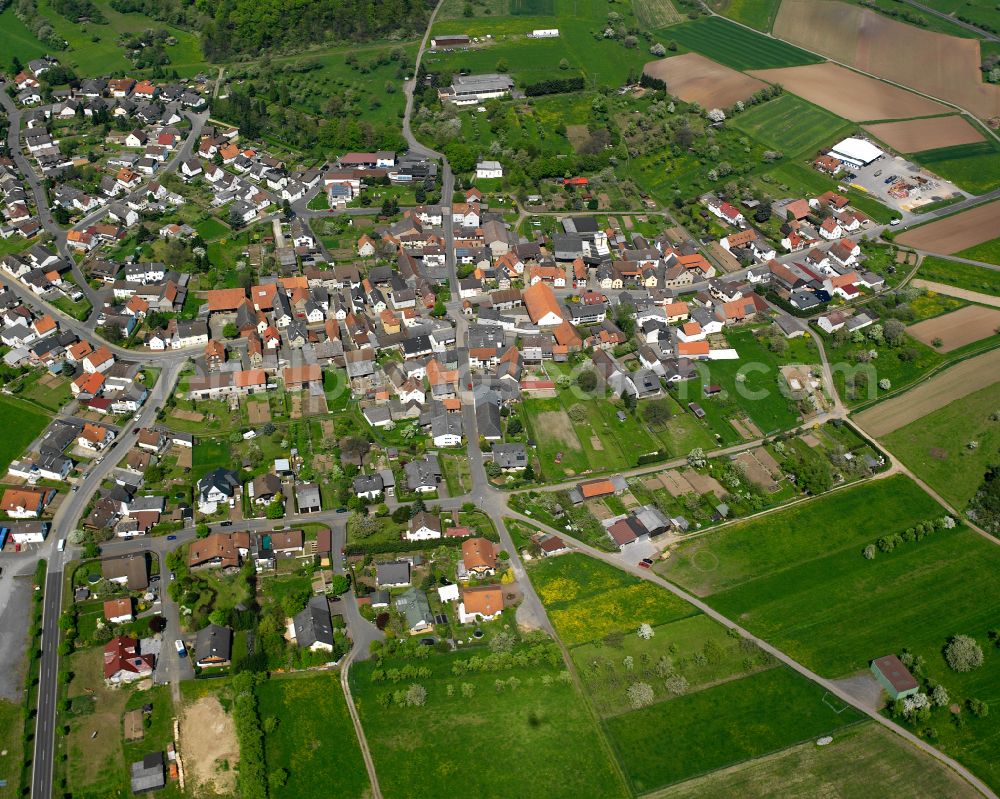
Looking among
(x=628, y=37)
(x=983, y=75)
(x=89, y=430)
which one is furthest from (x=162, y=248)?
(x=983, y=75)

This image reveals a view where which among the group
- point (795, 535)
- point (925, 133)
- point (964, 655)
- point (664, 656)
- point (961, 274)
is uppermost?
point (925, 133)

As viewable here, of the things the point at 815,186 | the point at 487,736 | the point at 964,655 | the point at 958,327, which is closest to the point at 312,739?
the point at 487,736

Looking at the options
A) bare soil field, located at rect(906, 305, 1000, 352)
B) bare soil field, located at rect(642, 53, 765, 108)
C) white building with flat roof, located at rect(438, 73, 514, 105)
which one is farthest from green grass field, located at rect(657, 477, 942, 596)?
white building with flat roof, located at rect(438, 73, 514, 105)

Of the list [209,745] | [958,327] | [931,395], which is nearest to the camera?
[209,745]

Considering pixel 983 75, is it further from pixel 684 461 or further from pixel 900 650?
pixel 900 650

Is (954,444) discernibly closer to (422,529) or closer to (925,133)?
(422,529)

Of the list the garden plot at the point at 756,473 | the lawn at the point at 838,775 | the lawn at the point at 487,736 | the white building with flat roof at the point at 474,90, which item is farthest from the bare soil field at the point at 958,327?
the white building with flat roof at the point at 474,90

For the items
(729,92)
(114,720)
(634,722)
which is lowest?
(114,720)
